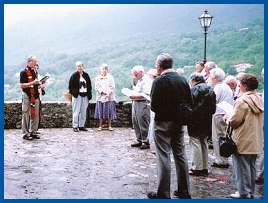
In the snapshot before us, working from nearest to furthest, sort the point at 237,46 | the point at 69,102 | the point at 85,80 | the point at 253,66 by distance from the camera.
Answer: the point at 85,80 → the point at 69,102 → the point at 253,66 → the point at 237,46

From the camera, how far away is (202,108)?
269 inches

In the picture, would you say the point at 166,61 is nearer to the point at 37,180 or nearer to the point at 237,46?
the point at 37,180

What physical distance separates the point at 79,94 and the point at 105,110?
2.85 feet

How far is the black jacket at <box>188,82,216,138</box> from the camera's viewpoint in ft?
22.2

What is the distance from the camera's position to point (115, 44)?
19.7 m

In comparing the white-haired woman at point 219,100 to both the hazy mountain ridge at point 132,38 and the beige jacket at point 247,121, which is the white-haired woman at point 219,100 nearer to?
the beige jacket at point 247,121

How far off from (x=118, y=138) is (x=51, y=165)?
10.8 feet

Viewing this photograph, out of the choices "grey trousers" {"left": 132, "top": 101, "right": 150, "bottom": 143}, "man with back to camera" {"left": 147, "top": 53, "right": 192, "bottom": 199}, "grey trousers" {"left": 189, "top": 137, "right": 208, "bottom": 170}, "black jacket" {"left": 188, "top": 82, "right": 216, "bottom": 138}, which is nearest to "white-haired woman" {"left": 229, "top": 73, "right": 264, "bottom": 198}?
"man with back to camera" {"left": 147, "top": 53, "right": 192, "bottom": 199}

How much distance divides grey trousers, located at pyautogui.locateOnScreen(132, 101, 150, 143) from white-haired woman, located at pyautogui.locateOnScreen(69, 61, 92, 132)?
2.79 meters

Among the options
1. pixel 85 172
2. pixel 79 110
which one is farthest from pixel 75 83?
pixel 85 172

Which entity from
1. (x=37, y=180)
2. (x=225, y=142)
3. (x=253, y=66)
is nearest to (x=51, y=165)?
(x=37, y=180)

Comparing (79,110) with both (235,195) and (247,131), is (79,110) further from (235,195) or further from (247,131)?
(247,131)

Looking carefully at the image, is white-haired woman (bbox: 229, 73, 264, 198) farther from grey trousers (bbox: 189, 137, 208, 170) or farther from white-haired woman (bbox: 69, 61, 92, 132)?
white-haired woman (bbox: 69, 61, 92, 132)

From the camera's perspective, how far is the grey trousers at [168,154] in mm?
5602
